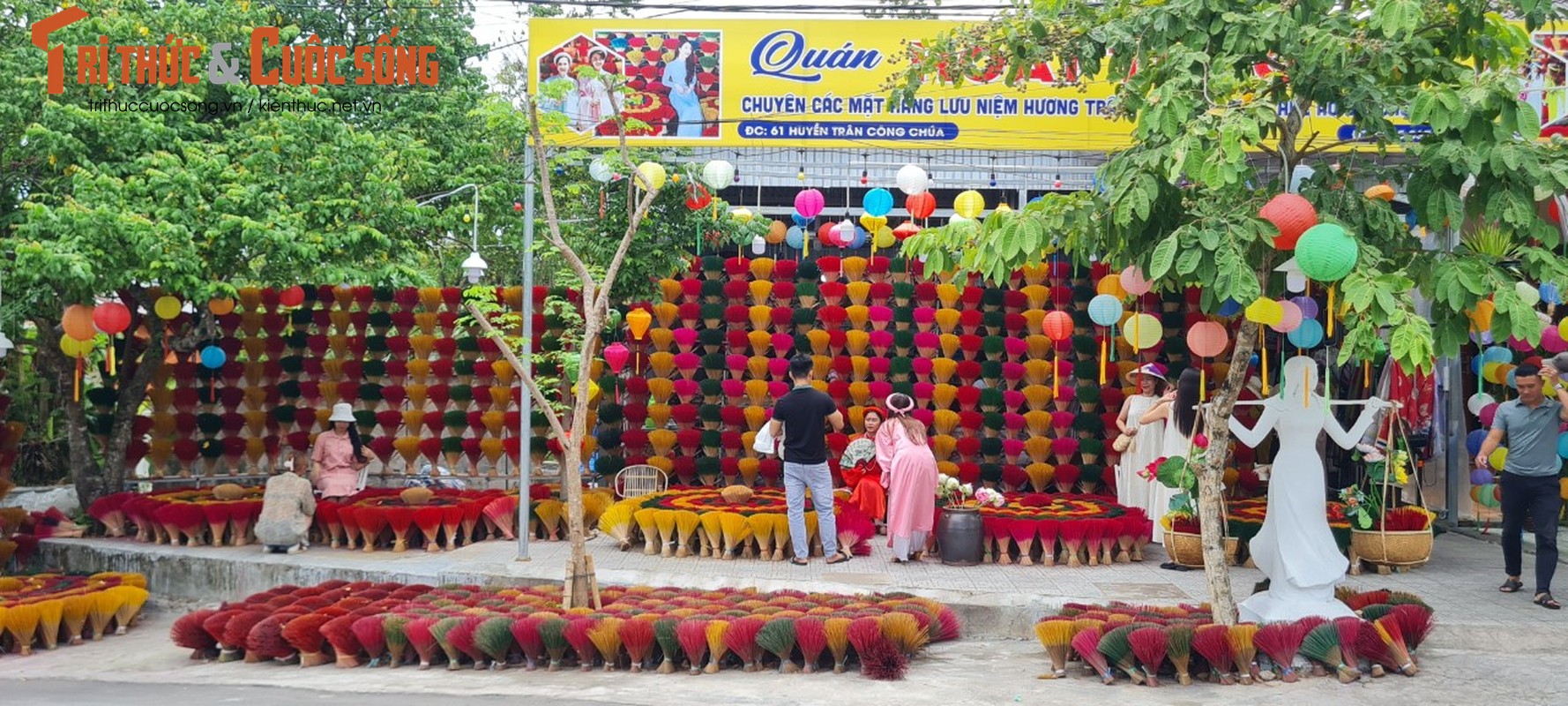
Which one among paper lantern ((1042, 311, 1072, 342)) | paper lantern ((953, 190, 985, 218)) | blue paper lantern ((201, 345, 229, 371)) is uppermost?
paper lantern ((953, 190, 985, 218))

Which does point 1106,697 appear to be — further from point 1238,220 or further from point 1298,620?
point 1238,220

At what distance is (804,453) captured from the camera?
955 centimetres

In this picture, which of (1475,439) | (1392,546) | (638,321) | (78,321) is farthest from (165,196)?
(1475,439)

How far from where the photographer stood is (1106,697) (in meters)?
6.61

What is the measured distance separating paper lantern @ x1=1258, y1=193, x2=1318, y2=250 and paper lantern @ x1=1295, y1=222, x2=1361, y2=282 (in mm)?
203

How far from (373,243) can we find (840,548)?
5.37 meters

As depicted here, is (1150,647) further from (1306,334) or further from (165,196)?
(165,196)

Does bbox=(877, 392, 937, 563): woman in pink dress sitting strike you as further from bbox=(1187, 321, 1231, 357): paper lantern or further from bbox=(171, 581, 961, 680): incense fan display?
bbox=(1187, 321, 1231, 357): paper lantern

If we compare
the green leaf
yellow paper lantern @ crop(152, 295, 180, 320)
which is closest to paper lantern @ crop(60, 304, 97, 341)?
yellow paper lantern @ crop(152, 295, 180, 320)

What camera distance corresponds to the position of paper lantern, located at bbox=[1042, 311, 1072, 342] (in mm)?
11867

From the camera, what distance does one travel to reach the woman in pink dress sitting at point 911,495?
988 centimetres

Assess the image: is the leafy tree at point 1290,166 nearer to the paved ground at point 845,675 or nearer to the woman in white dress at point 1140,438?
the paved ground at point 845,675

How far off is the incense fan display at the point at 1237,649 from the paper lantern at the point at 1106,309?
443 centimetres

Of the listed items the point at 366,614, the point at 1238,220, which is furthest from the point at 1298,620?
the point at 366,614
